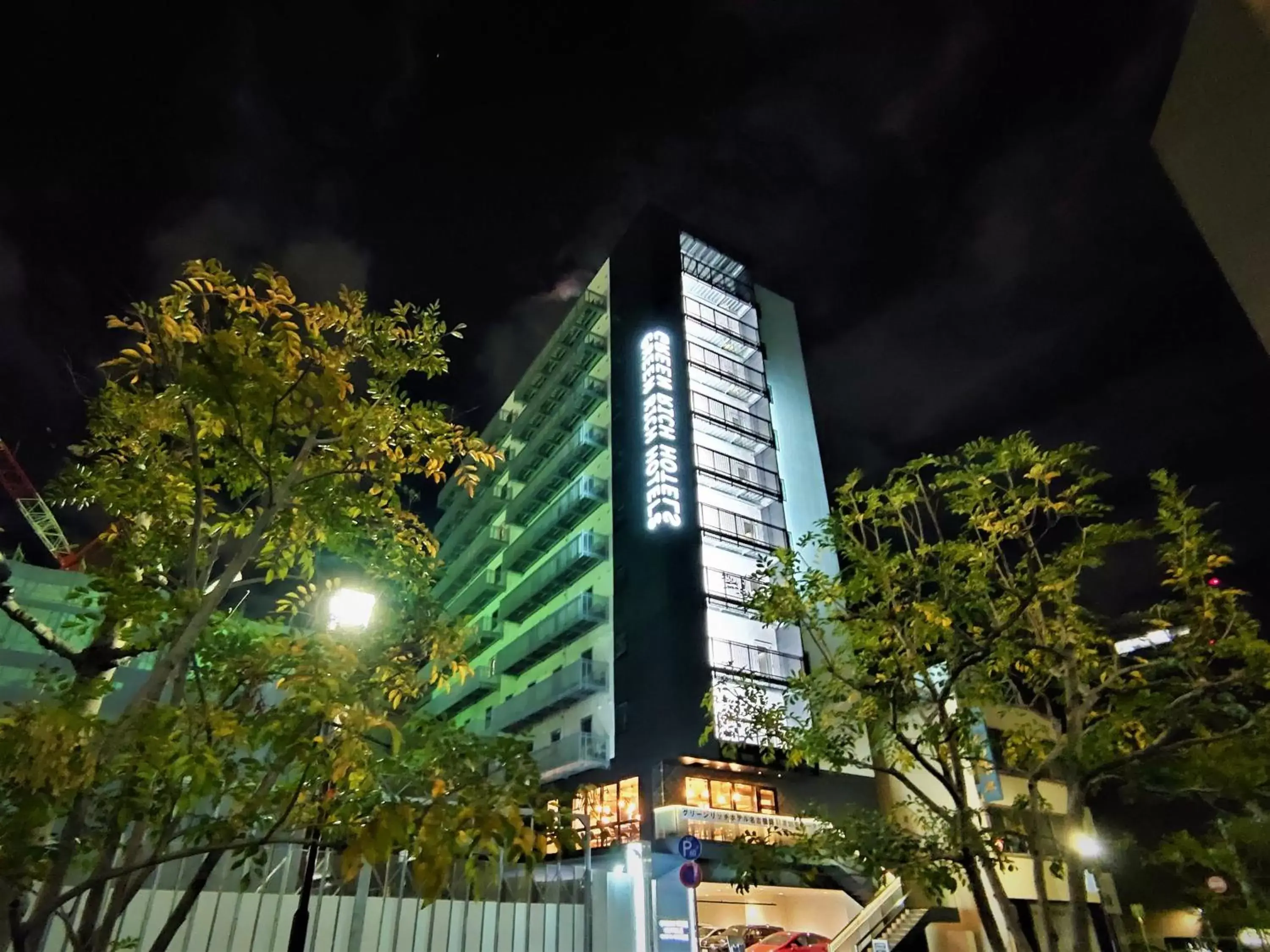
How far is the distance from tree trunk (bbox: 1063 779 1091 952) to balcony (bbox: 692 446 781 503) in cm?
2834

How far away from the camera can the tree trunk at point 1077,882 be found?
7230 mm

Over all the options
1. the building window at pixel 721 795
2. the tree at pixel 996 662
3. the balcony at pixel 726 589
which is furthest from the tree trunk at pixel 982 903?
the balcony at pixel 726 589

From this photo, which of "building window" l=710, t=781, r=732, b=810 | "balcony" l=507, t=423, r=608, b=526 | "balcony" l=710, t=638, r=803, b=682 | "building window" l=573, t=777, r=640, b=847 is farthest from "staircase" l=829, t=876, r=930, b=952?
"balcony" l=507, t=423, r=608, b=526

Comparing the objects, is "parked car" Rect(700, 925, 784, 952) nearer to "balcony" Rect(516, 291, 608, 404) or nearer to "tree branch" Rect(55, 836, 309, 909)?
"tree branch" Rect(55, 836, 309, 909)

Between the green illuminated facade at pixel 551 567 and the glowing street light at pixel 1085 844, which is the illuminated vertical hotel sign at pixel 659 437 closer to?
the green illuminated facade at pixel 551 567

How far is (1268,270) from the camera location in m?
3.06

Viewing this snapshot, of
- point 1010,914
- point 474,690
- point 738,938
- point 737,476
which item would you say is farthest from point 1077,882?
point 474,690

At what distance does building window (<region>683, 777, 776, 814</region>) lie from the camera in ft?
93.7

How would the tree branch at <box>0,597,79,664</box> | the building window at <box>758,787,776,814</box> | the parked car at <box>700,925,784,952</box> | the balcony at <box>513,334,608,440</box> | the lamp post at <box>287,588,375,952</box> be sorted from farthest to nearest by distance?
1. the balcony at <box>513,334,608,440</box>
2. the building window at <box>758,787,776,814</box>
3. the parked car at <box>700,925,784,952</box>
4. the lamp post at <box>287,588,375,952</box>
5. the tree branch at <box>0,597,79,664</box>

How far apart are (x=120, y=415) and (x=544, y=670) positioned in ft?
116

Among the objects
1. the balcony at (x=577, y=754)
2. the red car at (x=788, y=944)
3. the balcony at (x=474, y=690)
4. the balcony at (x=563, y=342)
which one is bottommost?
the red car at (x=788, y=944)

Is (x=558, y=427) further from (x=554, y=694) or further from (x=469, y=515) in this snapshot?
(x=554, y=694)

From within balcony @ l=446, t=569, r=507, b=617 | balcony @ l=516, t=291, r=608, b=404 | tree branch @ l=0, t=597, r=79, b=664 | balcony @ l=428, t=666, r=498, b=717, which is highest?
balcony @ l=516, t=291, r=608, b=404

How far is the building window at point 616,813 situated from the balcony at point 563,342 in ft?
86.3
